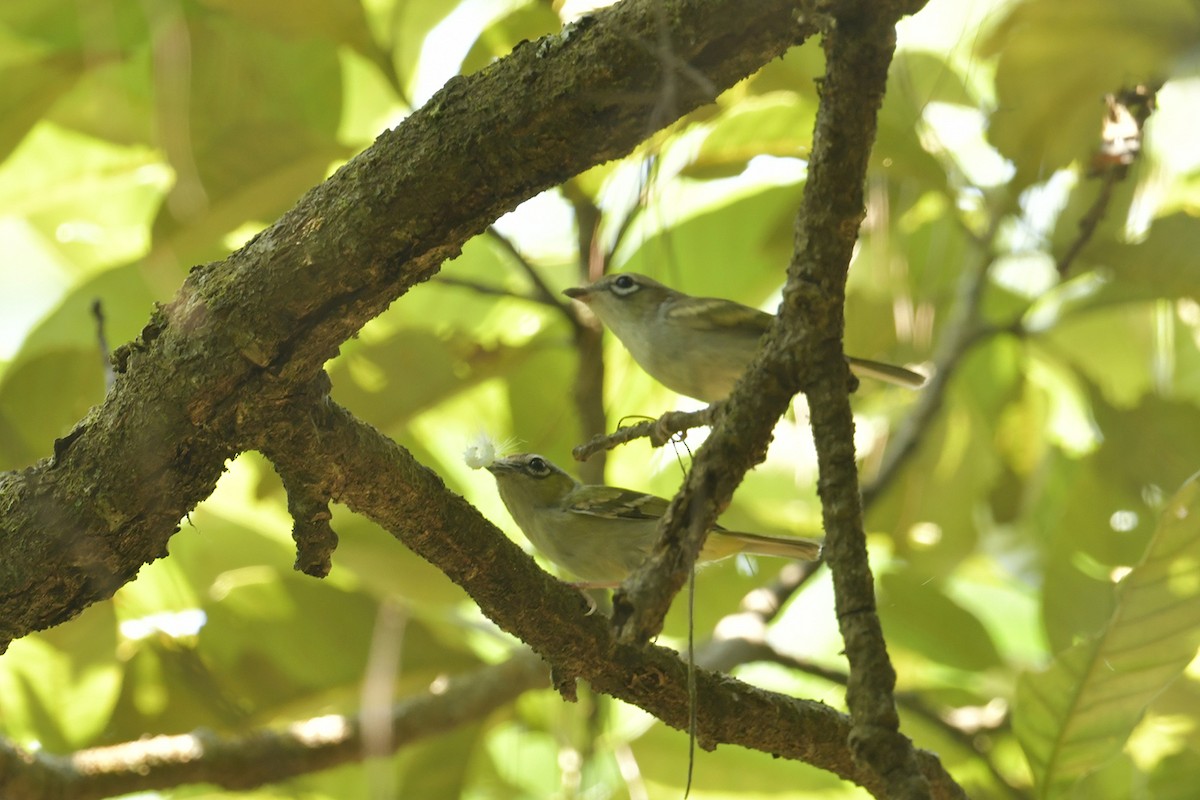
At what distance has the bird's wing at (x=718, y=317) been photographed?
5.41ft

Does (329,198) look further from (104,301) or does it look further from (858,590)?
(104,301)

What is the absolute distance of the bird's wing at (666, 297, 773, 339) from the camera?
165 centimetres

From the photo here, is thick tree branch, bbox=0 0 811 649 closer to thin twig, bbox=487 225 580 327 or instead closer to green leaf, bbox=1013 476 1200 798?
green leaf, bbox=1013 476 1200 798

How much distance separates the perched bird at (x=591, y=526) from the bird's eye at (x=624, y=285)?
29 cm

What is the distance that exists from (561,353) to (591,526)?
45cm

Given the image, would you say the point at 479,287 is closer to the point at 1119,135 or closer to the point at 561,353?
the point at 561,353

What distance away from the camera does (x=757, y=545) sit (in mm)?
1592

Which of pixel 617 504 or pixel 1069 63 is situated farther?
pixel 617 504

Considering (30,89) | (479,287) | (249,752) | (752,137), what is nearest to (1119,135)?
(752,137)

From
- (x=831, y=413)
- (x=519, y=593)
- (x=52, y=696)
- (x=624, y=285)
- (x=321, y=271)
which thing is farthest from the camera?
(x=52, y=696)

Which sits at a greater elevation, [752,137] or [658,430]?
[752,137]

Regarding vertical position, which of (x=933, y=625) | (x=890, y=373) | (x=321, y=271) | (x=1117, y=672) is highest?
(x=890, y=373)

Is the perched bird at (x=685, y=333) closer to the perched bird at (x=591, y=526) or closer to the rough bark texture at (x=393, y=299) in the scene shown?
the perched bird at (x=591, y=526)

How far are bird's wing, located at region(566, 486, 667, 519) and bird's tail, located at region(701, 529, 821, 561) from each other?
10cm
